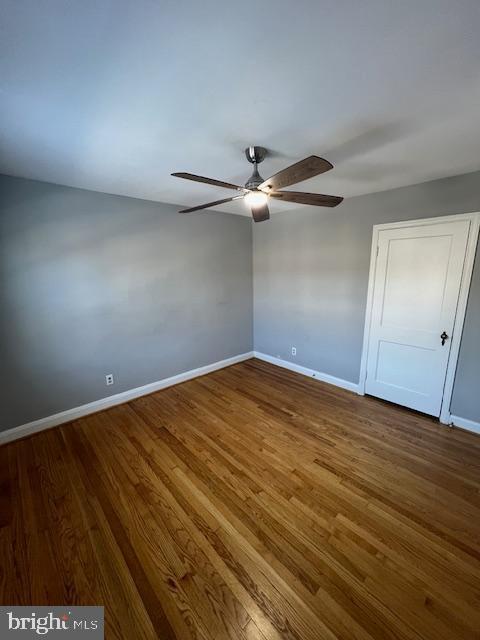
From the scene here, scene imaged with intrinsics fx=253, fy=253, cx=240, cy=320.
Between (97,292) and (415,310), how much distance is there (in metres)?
3.41

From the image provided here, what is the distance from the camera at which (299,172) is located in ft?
4.59

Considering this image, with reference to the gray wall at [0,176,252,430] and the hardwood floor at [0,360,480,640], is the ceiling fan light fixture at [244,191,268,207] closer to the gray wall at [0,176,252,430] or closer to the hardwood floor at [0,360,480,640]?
the gray wall at [0,176,252,430]

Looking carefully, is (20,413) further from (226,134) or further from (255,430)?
(226,134)

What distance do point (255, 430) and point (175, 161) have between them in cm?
251

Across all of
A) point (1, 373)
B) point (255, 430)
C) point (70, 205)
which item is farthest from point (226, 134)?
point (1, 373)

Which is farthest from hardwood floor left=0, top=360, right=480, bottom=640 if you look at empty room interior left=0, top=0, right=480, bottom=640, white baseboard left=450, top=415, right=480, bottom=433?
white baseboard left=450, top=415, right=480, bottom=433

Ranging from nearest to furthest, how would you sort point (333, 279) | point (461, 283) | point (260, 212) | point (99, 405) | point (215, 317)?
point (260, 212) < point (461, 283) < point (99, 405) < point (333, 279) < point (215, 317)

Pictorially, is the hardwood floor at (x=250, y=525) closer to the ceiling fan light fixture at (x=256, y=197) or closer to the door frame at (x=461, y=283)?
the door frame at (x=461, y=283)

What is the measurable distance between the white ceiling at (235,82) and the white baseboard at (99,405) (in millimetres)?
2326

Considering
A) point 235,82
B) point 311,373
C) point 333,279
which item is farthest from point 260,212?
point 311,373

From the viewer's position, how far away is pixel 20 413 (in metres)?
2.43

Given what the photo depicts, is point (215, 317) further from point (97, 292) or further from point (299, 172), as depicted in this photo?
point (299, 172)

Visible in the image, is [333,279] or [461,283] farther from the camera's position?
[333,279]

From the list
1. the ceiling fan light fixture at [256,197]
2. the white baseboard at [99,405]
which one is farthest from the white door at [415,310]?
the white baseboard at [99,405]
